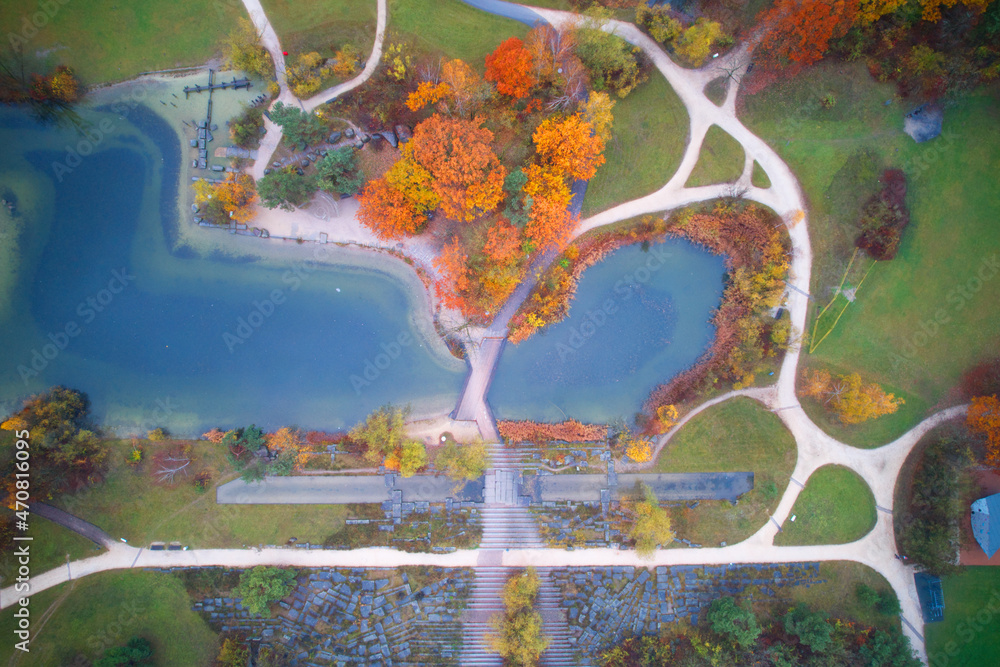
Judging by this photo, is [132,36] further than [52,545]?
Yes

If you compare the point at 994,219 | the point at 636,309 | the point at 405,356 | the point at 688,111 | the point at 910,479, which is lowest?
the point at 910,479

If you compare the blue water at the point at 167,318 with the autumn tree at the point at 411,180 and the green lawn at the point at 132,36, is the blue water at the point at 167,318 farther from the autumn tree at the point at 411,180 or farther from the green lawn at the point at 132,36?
the autumn tree at the point at 411,180

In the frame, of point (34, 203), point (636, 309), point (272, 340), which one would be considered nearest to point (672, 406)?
point (636, 309)

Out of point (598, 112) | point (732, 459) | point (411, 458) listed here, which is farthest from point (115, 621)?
point (598, 112)

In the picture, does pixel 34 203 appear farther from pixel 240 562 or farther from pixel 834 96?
pixel 834 96

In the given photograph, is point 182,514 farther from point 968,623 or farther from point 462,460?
point 968,623

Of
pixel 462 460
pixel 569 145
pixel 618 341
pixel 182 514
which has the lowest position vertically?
pixel 182 514

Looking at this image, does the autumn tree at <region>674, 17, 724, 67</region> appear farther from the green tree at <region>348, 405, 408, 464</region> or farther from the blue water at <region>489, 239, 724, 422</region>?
the green tree at <region>348, 405, 408, 464</region>

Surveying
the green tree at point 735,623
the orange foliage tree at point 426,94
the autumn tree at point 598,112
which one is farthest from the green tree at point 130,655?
the autumn tree at point 598,112
